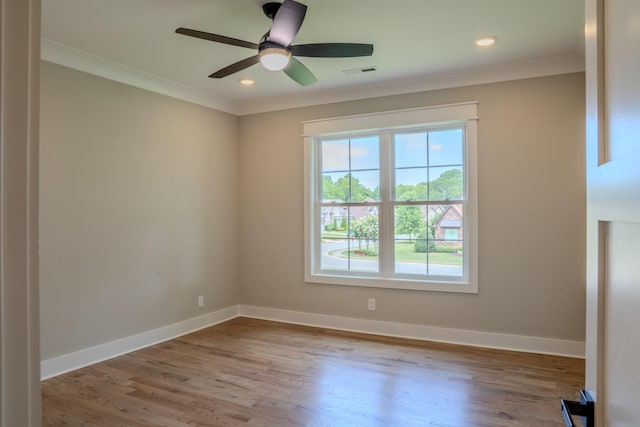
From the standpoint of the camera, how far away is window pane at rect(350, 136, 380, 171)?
4418 millimetres

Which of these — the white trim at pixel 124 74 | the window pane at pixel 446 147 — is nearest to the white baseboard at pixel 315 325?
the window pane at pixel 446 147

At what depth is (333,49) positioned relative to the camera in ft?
8.61

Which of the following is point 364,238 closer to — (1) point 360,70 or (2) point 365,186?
(2) point 365,186

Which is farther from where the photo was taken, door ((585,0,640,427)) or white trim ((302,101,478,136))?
white trim ((302,101,478,136))

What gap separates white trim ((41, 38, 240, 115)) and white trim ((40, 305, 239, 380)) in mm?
2444

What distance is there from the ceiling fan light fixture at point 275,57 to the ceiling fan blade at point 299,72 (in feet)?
0.43

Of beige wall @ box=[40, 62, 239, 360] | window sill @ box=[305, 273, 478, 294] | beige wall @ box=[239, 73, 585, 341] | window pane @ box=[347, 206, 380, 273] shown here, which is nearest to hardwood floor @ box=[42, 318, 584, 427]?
beige wall @ box=[239, 73, 585, 341]

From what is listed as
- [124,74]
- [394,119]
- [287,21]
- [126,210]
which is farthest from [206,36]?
[394,119]

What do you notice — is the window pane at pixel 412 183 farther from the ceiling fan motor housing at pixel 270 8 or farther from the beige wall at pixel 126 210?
the ceiling fan motor housing at pixel 270 8

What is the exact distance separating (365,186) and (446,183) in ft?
2.95

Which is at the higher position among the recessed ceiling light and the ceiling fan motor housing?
the recessed ceiling light

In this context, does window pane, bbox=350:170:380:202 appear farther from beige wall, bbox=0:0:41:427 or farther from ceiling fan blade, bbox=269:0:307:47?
beige wall, bbox=0:0:41:427

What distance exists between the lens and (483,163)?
384 centimetres

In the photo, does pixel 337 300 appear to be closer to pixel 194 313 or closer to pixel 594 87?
pixel 194 313
